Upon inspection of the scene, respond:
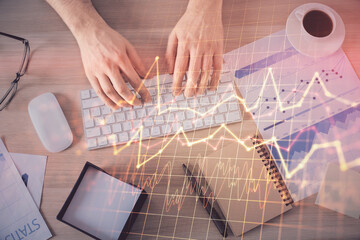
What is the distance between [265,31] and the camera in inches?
34.1

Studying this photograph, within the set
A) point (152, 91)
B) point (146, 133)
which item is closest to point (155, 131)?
point (146, 133)

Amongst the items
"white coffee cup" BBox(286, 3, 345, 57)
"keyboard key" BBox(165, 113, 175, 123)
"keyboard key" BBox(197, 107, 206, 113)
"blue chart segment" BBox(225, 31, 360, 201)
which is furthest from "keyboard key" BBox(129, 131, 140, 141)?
"white coffee cup" BBox(286, 3, 345, 57)

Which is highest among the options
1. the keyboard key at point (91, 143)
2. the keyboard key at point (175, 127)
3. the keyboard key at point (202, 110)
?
the keyboard key at point (202, 110)

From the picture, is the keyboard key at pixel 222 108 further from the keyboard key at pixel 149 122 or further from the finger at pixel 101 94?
the finger at pixel 101 94

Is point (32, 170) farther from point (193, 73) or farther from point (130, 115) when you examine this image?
point (193, 73)

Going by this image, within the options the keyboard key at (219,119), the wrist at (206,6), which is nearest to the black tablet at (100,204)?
the keyboard key at (219,119)

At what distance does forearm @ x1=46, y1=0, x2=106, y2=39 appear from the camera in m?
0.87

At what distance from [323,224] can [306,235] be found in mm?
57

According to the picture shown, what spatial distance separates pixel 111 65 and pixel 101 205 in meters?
0.43

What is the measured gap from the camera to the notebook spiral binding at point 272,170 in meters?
0.74

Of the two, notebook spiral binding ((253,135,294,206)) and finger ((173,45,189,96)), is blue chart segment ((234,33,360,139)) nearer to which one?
notebook spiral binding ((253,135,294,206))

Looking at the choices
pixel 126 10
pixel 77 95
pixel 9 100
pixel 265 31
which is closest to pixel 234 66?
pixel 265 31

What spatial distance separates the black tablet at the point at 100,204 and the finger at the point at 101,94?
0.21 m

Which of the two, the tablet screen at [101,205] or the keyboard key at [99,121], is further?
the keyboard key at [99,121]
